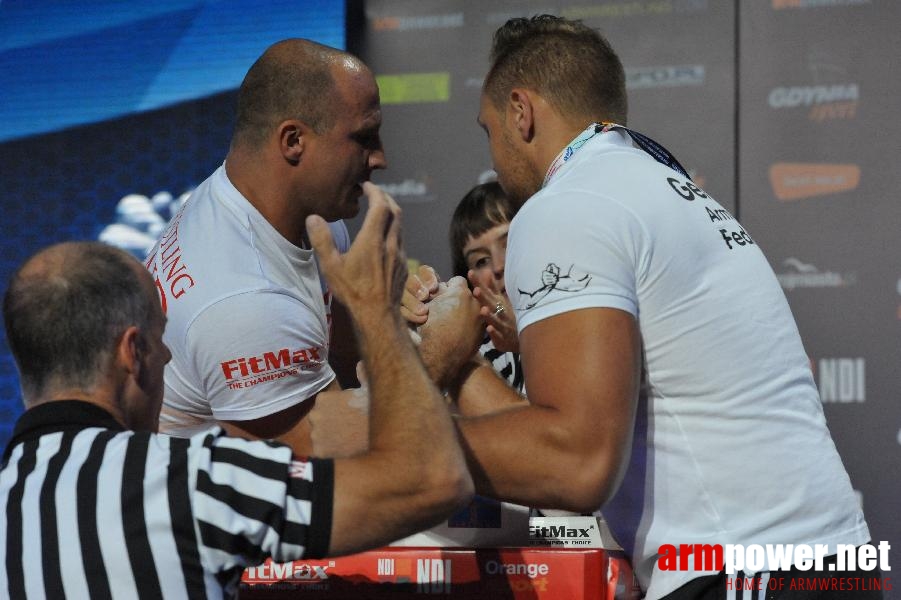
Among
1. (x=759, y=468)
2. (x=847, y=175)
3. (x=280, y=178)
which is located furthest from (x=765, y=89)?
(x=759, y=468)

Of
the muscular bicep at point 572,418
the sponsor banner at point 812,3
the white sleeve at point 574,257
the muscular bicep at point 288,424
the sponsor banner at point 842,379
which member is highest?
the sponsor banner at point 812,3

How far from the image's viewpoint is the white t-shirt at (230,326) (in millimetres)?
2211

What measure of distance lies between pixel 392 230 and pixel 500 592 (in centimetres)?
61

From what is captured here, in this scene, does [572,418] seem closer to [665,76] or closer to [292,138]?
[292,138]

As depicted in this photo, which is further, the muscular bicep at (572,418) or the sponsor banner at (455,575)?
the sponsor banner at (455,575)

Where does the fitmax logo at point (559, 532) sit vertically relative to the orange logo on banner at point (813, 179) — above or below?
below

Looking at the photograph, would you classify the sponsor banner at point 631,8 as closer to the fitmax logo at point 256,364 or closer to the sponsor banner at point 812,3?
the sponsor banner at point 812,3

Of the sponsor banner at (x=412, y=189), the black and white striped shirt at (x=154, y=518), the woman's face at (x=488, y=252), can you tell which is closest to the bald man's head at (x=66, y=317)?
the black and white striped shirt at (x=154, y=518)

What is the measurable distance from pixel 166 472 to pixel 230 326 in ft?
2.52

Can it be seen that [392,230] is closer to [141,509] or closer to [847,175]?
[141,509]

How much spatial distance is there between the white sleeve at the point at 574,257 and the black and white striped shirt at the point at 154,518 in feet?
1.36

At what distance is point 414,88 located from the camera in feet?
16.4

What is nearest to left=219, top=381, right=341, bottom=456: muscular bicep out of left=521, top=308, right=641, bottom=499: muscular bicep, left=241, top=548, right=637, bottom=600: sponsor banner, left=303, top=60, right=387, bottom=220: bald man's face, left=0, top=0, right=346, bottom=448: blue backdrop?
left=241, top=548, right=637, bottom=600: sponsor banner

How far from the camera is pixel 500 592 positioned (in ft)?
5.65
